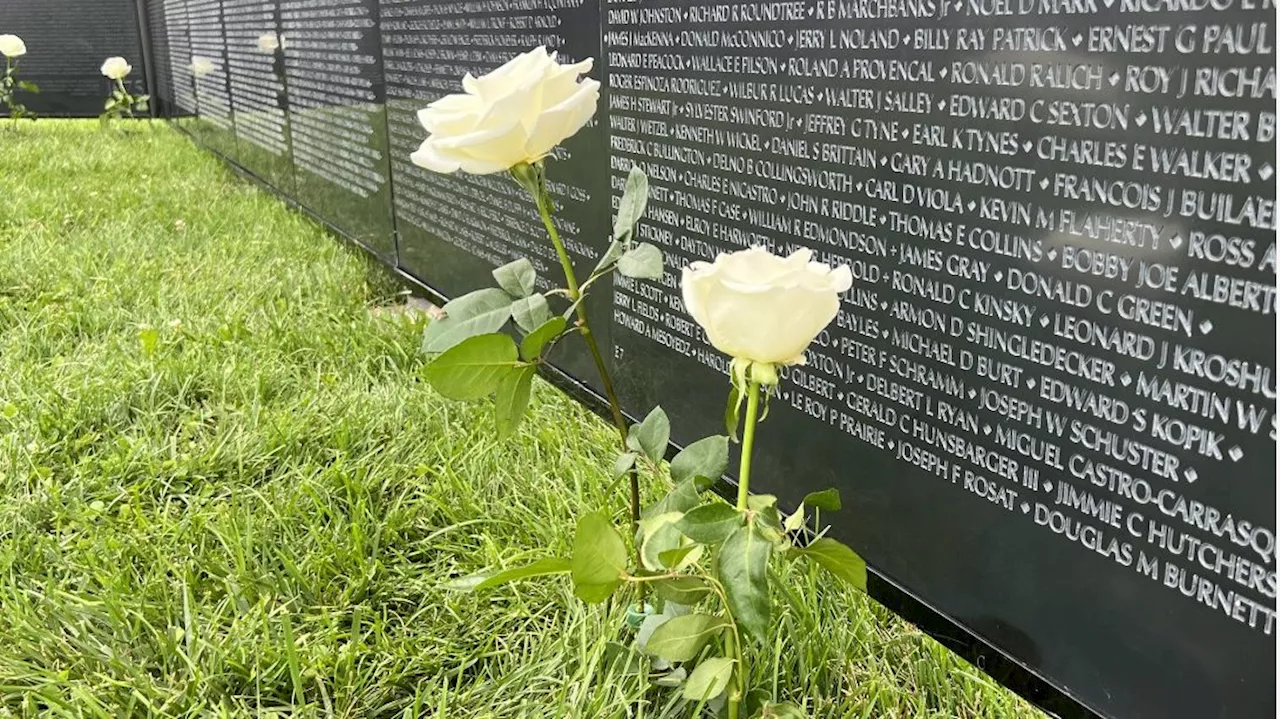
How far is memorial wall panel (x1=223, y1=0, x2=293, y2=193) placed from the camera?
4984 millimetres

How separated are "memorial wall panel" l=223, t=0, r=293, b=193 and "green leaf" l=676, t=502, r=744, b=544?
164 inches

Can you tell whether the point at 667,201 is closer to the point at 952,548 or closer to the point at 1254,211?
the point at 952,548

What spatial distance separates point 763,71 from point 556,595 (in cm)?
83

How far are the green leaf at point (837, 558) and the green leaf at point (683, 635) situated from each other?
12 centimetres

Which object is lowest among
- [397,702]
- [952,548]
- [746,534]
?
[397,702]

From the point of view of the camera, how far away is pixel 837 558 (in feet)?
3.88

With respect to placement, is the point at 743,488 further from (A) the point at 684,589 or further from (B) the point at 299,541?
(B) the point at 299,541

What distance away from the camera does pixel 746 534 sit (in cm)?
111

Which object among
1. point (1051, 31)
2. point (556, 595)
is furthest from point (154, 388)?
point (1051, 31)

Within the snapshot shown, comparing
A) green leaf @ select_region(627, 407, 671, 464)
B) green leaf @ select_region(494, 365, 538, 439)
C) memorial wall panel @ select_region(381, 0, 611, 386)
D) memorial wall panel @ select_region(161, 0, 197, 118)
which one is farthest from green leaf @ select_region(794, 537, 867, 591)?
memorial wall panel @ select_region(161, 0, 197, 118)

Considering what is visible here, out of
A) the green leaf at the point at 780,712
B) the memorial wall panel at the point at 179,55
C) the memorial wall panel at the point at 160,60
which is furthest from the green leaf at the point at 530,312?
the memorial wall panel at the point at 160,60

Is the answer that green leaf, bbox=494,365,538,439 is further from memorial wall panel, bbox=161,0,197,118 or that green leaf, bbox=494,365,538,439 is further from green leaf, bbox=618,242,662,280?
memorial wall panel, bbox=161,0,197,118

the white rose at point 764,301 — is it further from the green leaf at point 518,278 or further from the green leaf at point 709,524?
the green leaf at point 518,278

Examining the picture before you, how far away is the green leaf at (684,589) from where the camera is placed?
1.24m
